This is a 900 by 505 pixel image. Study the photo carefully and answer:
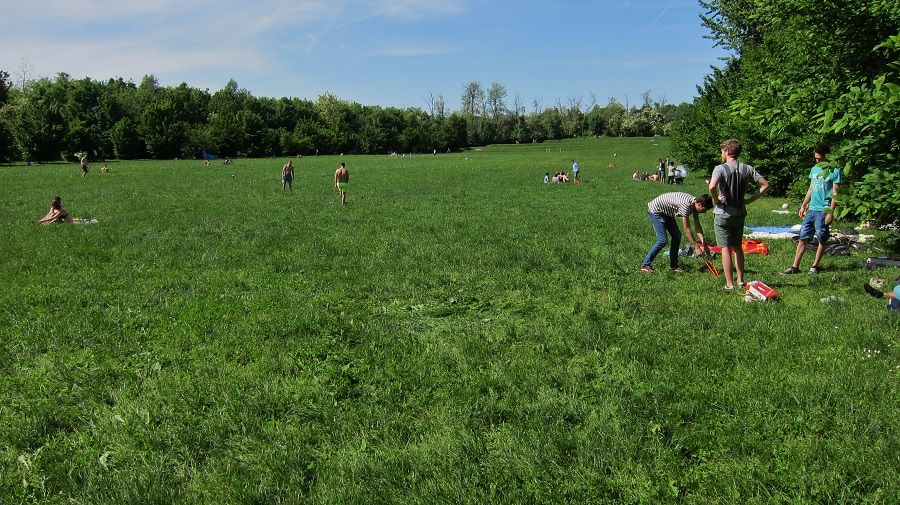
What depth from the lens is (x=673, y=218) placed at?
9.58 meters

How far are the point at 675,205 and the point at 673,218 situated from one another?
34 cm

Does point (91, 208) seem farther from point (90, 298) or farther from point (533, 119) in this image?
point (533, 119)

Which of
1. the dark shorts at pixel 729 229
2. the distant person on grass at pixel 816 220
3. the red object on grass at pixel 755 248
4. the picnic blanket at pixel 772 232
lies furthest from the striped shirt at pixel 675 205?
the picnic blanket at pixel 772 232

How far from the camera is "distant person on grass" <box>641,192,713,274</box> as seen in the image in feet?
29.4

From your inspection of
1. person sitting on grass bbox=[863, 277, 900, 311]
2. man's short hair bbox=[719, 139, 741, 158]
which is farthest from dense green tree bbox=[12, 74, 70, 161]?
person sitting on grass bbox=[863, 277, 900, 311]

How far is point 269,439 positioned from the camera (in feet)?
13.6

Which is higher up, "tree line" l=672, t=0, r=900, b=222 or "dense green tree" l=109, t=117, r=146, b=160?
"dense green tree" l=109, t=117, r=146, b=160

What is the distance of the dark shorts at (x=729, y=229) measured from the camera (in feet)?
24.9

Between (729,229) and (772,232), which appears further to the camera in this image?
(772,232)

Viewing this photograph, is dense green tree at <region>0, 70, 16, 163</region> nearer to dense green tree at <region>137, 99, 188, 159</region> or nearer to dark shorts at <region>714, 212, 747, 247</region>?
dense green tree at <region>137, 99, 188, 159</region>

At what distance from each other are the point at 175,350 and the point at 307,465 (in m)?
2.74


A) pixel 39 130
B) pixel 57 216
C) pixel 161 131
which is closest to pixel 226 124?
pixel 161 131

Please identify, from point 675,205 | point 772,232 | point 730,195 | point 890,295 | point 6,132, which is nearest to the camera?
point 890,295

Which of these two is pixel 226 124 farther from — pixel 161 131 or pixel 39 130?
pixel 39 130
